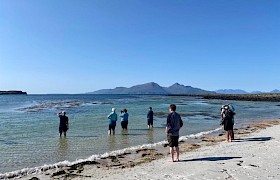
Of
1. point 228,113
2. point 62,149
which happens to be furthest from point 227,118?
point 62,149

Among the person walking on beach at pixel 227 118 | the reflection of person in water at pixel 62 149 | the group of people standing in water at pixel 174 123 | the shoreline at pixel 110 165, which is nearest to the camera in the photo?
the shoreline at pixel 110 165

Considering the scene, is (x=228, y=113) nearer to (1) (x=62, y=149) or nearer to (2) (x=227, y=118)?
(2) (x=227, y=118)

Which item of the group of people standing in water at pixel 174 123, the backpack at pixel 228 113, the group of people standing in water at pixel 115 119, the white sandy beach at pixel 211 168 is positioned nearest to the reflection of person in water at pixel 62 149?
the group of people standing in water at pixel 174 123

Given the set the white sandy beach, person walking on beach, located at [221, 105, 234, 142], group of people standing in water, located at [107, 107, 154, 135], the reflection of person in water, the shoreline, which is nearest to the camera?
the white sandy beach

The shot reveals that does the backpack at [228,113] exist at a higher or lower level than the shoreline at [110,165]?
higher

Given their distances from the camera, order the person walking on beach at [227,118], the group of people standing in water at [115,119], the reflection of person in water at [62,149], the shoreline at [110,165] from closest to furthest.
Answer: the shoreline at [110,165] → the reflection of person in water at [62,149] → the person walking on beach at [227,118] → the group of people standing in water at [115,119]

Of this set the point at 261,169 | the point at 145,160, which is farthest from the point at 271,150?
the point at 145,160

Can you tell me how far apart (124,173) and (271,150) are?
21.9ft

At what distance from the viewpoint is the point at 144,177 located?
898cm

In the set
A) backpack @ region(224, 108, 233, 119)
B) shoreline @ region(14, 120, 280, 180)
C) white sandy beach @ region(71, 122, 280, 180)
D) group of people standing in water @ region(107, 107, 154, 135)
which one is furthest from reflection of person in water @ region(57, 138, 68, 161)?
backpack @ region(224, 108, 233, 119)

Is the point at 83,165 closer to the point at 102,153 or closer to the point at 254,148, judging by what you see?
the point at 102,153

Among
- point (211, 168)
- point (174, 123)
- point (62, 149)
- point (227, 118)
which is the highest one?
point (174, 123)

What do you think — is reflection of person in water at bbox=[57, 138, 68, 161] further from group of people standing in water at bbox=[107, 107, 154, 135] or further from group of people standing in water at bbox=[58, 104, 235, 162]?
group of people standing in water at bbox=[107, 107, 154, 135]

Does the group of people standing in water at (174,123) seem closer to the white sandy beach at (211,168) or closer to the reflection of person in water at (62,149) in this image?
the white sandy beach at (211,168)
